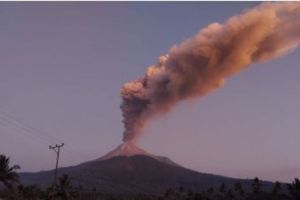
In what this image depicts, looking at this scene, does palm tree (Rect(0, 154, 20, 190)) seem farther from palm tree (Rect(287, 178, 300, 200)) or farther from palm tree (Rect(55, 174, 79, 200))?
palm tree (Rect(287, 178, 300, 200))

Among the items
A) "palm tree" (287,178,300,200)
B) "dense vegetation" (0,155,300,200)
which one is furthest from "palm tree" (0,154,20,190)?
"palm tree" (287,178,300,200)

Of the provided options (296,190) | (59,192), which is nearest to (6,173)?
(59,192)

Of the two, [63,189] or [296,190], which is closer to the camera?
[63,189]

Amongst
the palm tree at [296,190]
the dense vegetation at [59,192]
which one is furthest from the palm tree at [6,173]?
the palm tree at [296,190]

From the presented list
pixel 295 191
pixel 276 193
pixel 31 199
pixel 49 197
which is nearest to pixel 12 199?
pixel 49 197

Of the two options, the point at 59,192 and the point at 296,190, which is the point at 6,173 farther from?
the point at 296,190

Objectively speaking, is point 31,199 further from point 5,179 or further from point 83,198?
point 83,198

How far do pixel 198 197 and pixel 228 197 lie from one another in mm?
18312

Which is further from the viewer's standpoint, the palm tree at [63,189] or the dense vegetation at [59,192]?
the palm tree at [63,189]

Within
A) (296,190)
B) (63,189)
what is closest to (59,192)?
(63,189)

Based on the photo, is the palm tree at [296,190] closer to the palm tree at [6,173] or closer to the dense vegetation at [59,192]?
the dense vegetation at [59,192]

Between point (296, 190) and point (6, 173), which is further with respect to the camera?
point (296, 190)

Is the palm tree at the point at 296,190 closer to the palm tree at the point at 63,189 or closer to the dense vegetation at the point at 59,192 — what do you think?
the dense vegetation at the point at 59,192

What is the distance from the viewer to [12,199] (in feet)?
301
